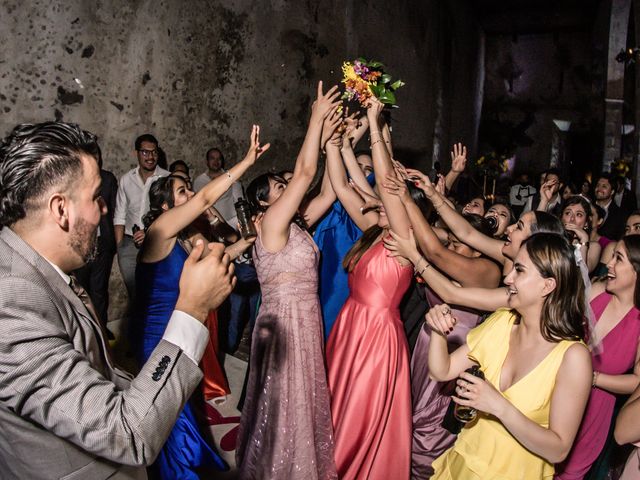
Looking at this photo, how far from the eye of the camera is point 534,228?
92.0 inches

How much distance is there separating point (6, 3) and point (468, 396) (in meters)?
4.56

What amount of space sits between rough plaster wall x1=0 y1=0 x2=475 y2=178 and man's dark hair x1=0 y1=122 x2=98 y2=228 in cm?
355

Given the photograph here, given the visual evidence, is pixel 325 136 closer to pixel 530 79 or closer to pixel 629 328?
pixel 629 328

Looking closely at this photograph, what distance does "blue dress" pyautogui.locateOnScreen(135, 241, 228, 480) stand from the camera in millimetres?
2643

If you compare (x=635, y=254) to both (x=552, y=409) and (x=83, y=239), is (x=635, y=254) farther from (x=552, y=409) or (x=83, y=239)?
(x=83, y=239)

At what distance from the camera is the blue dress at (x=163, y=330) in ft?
8.67

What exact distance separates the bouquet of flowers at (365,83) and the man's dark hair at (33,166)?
199 centimetres

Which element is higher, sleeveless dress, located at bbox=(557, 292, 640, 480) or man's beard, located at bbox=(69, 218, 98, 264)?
man's beard, located at bbox=(69, 218, 98, 264)

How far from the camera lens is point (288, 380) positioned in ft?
8.30

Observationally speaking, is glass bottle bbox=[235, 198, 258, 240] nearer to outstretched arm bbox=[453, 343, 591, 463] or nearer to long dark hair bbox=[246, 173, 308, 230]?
long dark hair bbox=[246, 173, 308, 230]

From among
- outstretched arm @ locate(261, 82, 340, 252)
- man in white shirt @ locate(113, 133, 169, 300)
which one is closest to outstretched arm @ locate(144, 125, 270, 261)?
outstretched arm @ locate(261, 82, 340, 252)

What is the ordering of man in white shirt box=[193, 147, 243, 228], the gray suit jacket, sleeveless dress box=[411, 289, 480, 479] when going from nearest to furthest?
1. the gray suit jacket
2. sleeveless dress box=[411, 289, 480, 479]
3. man in white shirt box=[193, 147, 243, 228]

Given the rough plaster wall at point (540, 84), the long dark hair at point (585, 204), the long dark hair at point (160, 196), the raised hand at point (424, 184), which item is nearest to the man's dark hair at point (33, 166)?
the long dark hair at point (160, 196)

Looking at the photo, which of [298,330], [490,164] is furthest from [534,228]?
[490,164]
